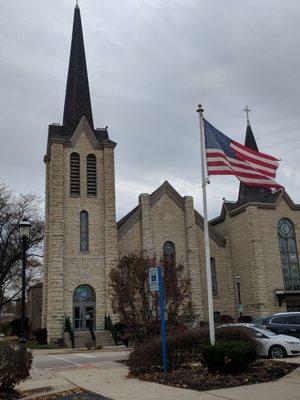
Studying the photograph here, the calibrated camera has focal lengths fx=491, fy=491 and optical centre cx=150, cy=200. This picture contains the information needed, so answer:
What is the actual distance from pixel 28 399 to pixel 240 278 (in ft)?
101

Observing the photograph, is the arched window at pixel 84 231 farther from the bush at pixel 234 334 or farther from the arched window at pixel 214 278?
the bush at pixel 234 334

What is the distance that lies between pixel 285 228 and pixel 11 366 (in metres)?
32.7

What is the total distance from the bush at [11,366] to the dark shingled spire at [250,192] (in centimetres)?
3103

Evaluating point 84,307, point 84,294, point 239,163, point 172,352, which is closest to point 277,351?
point 172,352

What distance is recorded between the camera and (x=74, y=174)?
37344 mm

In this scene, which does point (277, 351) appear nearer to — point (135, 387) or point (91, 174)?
point (135, 387)

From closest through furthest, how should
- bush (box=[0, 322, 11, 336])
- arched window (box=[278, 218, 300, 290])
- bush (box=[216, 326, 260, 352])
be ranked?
bush (box=[216, 326, 260, 352]) < arched window (box=[278, 218, 300, 290]) < bush (box=[0, 322, 11, 336])

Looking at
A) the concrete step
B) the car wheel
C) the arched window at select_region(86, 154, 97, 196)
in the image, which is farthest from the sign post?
→ the arched window at select_region(86, 154, 97, 196)

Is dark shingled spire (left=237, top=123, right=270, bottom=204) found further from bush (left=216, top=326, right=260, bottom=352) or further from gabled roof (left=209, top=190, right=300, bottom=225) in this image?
bush (left=216, top=326, right=260, bottom=352)

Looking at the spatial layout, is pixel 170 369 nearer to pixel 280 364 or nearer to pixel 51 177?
pixel 280 364

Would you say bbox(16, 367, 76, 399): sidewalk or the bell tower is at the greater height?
the bell tower

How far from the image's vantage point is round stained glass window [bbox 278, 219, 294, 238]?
132 feet

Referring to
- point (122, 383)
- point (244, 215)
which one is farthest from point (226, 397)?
point (244, 215)

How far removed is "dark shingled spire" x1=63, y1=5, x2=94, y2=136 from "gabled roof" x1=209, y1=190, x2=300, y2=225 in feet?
44.7
